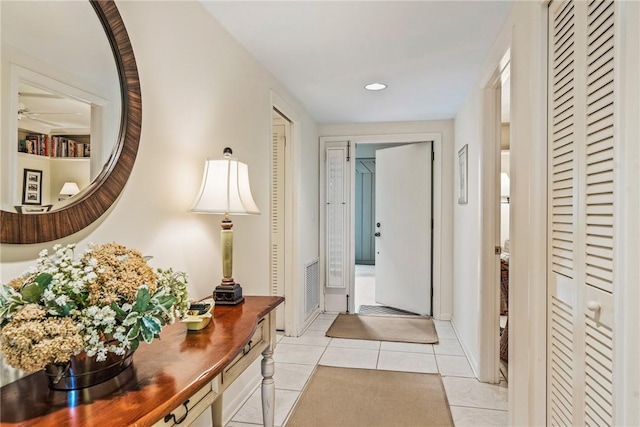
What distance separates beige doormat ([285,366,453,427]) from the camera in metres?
2.30

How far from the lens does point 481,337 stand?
2.80m

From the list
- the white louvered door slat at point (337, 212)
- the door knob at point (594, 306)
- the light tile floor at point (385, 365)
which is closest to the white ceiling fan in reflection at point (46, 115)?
the door knob at point (594, 306)

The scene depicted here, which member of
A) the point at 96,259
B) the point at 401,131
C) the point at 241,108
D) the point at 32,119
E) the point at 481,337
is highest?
the point at 401,131

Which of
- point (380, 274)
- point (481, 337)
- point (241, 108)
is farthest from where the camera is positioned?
point (380, 274)

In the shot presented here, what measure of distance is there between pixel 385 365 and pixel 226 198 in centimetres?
207

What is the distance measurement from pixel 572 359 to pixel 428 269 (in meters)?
3.32

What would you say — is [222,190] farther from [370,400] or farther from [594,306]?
[370,400]

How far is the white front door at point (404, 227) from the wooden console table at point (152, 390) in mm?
3502

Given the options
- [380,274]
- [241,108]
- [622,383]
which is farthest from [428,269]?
[622,383]

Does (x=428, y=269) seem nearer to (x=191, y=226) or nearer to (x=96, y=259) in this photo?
(x=191, y=226)

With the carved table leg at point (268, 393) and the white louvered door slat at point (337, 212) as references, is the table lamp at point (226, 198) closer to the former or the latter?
the carved table leg at point (268, 393)

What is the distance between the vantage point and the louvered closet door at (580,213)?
1131 mm

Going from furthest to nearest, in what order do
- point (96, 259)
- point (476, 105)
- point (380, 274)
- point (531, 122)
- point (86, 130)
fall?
point (380, 274), point (476, 105), point (531, 122), point (86, 130), point (96, 259)

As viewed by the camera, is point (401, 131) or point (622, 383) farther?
point (401, 131)
